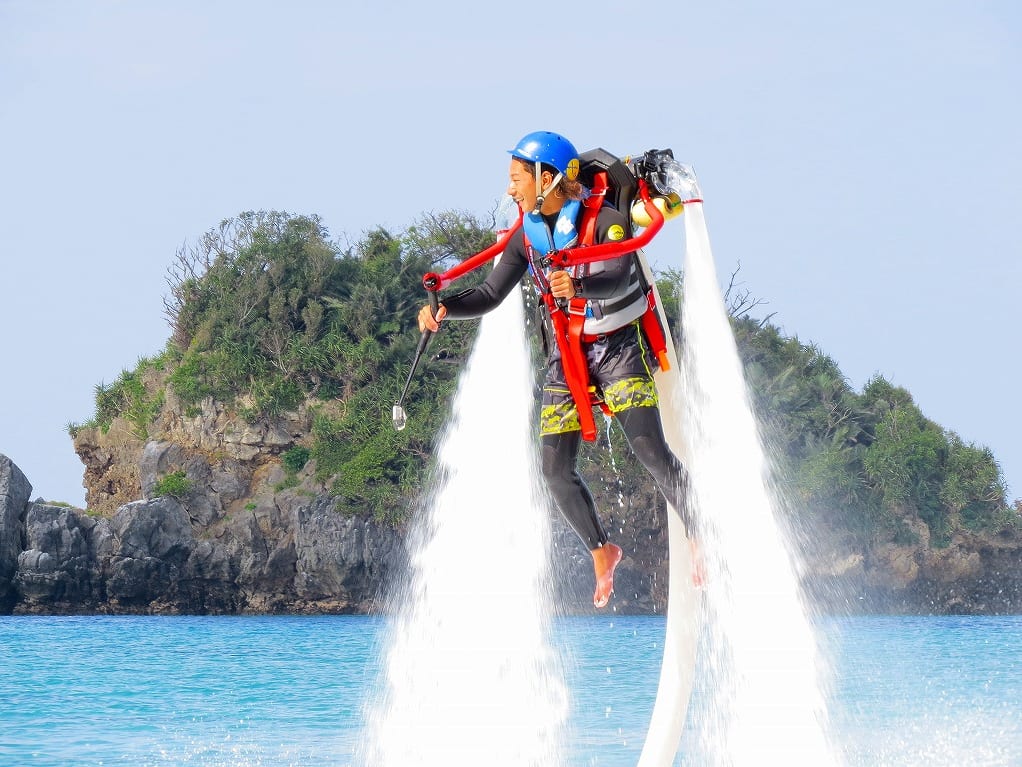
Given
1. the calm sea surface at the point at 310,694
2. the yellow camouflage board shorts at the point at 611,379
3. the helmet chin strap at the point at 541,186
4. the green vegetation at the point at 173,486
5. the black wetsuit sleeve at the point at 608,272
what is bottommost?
the calm sea surface at the point at 310,694

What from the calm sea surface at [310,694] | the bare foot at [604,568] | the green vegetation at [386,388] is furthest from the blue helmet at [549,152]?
the green vegetation at [386,388]

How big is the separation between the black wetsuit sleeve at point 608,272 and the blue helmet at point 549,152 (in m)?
0.23

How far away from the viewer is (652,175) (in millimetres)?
4988

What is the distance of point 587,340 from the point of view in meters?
4.97

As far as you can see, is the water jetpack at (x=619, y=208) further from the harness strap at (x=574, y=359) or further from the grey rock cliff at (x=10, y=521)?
the grey rock cliff at (x=10, y=521)

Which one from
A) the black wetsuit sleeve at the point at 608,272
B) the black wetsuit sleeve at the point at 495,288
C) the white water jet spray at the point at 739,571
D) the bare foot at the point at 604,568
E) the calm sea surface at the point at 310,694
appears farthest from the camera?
the calm sea surface at the point at 310,694

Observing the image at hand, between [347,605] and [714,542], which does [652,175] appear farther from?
[347,605]

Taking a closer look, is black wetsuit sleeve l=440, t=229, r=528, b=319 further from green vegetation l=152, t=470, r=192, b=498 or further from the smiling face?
green vegetation l=152, t=470, r=192, b=498

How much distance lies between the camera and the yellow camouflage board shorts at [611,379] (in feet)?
16.0

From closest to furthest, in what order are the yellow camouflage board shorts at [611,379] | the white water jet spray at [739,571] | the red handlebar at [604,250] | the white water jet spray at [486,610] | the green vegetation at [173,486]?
the red handlebar at [604,250] → the yellow camouflage board shorts at [611,379] → the white water jet spray at [739,571] → the white water jet spray at [486,610] → the green vegetation at [173,486]

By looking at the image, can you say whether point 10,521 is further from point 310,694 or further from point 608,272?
point 608,272

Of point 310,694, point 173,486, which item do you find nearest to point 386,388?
point 173,486

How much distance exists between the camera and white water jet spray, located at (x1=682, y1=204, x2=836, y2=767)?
5133mm

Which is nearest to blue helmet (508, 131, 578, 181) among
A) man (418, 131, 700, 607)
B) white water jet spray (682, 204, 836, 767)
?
man (418, 131, 700, 607)
